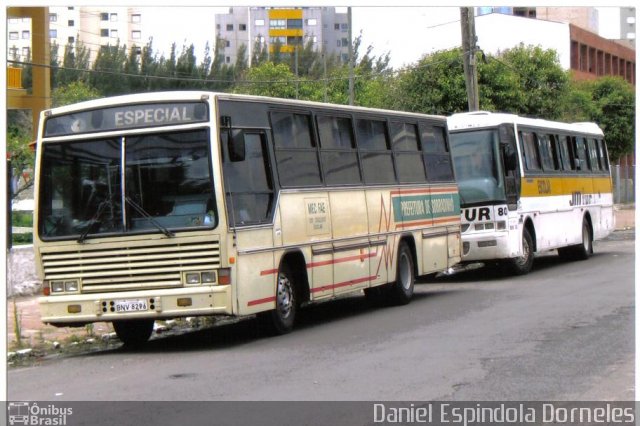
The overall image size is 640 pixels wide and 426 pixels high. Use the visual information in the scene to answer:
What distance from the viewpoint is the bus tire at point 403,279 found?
17.8 metres

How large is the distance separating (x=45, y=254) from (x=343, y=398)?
5.31 m

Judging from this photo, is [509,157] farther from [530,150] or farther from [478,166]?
[530,150]

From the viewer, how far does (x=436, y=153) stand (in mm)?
19812

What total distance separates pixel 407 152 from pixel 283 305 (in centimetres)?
508

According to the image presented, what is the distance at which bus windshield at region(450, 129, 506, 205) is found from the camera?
2169 cm

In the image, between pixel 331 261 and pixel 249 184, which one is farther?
pixel 331 261

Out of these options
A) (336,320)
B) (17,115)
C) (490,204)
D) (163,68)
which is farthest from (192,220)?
(17,115)

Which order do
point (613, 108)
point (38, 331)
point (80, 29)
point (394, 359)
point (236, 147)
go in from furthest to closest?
point (80, 29), point (613, 108), point (38, 331), point (236, 147), point (394, 359)

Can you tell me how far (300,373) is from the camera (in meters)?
10.8

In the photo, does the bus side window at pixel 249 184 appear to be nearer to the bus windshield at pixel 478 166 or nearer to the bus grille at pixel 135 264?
the bus grille at pixel 135 264

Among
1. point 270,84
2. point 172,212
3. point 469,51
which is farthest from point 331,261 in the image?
point 270,84

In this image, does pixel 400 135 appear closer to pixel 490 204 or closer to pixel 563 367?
pixel 490 204

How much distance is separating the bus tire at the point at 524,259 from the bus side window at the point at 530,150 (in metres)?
1.34

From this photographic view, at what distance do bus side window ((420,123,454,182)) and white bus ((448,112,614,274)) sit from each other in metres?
1.62
